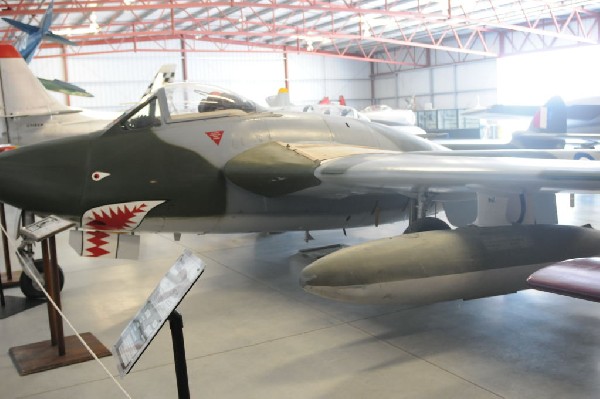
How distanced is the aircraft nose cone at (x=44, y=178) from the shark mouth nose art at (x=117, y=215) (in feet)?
0.62

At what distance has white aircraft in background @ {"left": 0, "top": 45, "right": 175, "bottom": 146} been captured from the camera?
13.0 m

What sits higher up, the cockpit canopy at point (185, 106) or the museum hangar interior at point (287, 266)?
the cockpit canopy at point (185, 106)

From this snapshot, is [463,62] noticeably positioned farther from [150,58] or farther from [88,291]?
[88,291]

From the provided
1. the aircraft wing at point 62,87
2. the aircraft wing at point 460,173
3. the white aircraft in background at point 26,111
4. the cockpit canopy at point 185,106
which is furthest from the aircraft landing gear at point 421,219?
the aircraft wing at point 62,87

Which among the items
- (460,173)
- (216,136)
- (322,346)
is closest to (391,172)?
(460,173)

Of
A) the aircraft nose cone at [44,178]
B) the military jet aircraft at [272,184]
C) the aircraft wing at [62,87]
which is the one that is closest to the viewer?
the military jet aircraft at [272,184]

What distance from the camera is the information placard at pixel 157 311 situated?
2.53 meters

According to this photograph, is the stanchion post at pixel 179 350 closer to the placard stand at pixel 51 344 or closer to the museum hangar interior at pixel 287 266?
the museum hangar interior at pixel 287 266

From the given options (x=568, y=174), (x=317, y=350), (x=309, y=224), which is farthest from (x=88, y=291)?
(x=568, y=174)

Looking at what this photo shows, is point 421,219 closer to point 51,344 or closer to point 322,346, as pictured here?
point 322,346

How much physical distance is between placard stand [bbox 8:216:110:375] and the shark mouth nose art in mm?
686

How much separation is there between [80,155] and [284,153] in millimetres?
1979

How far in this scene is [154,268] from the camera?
25.4ft

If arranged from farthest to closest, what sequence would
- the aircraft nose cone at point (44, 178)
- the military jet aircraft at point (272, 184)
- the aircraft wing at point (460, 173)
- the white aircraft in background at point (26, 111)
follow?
the white aircraft in background at point (26, 111) < the aircraft nose cone at point (44, 178) < the military jet aircraft at point (272, 184) < the aircraft wing at point (460, 173)
